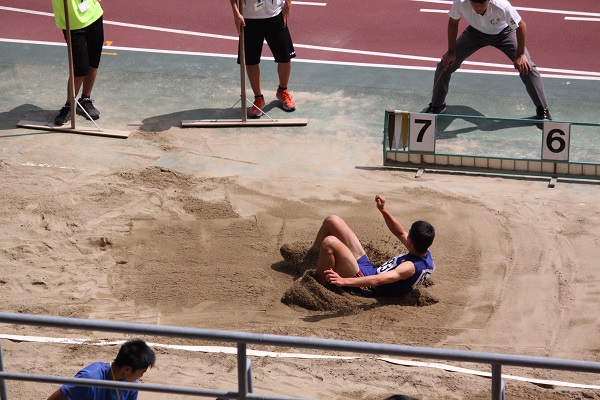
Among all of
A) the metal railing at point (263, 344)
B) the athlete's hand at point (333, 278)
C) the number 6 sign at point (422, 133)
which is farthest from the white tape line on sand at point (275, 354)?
the number 6 sign at point (422, 133)

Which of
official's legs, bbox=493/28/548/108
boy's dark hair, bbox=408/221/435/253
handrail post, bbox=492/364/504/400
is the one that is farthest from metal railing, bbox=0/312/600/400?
official's legs, bbox=493/28/548/108

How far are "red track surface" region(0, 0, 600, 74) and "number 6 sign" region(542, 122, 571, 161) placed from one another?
3.88 m

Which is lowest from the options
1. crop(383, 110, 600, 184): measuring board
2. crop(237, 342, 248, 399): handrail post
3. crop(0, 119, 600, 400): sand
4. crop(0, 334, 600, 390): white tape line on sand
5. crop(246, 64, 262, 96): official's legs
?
crop(0, 334, 600, 390): white tape line on sand

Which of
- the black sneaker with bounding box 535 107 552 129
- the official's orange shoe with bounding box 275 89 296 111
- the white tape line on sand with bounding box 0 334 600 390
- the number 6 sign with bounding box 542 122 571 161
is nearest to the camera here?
the white tape line on sand with bounding box 0 334 600 390

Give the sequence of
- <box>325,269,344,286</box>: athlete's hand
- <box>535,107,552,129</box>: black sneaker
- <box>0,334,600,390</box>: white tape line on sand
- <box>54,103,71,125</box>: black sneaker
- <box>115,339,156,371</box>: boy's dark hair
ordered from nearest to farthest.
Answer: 1. <box>115,339,156,371</box>: boy's dark hair
2. <box>0,334,600,390</box>: white tape line on sand
3. <box>325,269,344,286</box>: athlete's hand
4. <box>535,107,552,129</box>: black sneaker
5. <box>54,103,71,125</box>: black sneaker

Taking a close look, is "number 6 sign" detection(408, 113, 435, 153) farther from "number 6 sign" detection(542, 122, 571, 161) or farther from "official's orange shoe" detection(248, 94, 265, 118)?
"official's orange shoe" detection(248, 94, 265, 118)

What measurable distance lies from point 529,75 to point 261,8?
3794 mm

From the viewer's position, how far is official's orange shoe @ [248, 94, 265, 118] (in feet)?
44.9

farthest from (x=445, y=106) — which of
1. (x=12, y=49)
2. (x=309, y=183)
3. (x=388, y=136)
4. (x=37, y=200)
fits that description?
(x=12, y=49)

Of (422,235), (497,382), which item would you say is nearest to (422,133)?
(422,235)

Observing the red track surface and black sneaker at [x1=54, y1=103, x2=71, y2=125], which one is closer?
black sneaker at [x1=54, y1=103, x2=71, y2=125]

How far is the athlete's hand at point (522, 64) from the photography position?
13.0 meters

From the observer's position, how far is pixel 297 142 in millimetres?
12969

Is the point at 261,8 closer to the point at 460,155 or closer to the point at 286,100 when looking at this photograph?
the point at 286,100
